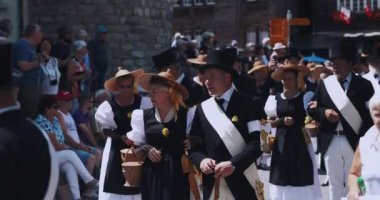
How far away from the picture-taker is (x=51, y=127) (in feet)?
31.8

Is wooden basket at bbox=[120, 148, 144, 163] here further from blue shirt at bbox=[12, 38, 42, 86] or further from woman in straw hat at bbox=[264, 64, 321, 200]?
blue shirt at bbox=[12, 38, 42, 86]

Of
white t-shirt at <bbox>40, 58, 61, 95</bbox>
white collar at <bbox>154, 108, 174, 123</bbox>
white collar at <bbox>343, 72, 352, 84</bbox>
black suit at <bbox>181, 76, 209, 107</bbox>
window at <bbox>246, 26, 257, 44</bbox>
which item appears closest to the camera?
white collar at <bbox>154, 108, 174, 123</bbox>

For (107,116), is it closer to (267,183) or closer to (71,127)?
(71,127)

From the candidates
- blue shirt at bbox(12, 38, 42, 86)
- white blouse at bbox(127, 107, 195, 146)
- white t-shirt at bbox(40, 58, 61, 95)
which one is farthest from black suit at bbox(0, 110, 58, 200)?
white t-shirt at bbox(40, 58, 61, 95)

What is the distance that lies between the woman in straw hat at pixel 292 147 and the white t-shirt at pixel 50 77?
15.3 feet

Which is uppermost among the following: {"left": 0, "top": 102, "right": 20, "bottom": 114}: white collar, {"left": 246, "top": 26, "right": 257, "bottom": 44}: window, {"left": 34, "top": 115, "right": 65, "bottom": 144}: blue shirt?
{"left": 0, "top": 102, "right": 20, "bottom": 114}: white collar

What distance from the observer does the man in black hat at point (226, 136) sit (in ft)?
20.2

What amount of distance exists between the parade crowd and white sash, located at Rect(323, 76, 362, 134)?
1 cm

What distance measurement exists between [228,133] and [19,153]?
2.82 meters

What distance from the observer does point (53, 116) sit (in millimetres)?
9898

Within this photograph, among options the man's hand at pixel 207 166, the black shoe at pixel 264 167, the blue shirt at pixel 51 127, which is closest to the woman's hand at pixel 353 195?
the man's hand at pixel 207 166

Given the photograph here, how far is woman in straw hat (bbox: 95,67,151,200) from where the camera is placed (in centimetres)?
742

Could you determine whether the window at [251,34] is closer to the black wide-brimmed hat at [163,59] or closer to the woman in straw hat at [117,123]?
the black wide-brimmed hat at [163,59]

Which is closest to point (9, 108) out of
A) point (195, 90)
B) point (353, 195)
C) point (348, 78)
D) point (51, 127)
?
point (353, 195)
